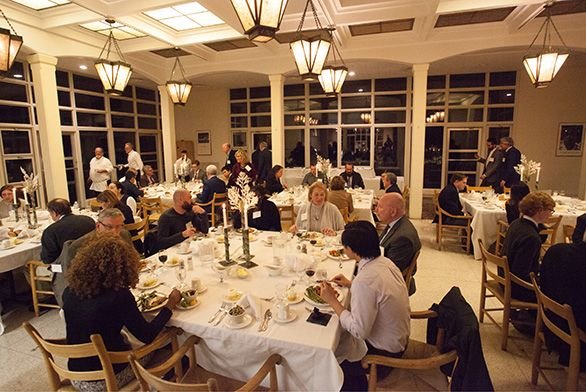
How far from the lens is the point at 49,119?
6.24m

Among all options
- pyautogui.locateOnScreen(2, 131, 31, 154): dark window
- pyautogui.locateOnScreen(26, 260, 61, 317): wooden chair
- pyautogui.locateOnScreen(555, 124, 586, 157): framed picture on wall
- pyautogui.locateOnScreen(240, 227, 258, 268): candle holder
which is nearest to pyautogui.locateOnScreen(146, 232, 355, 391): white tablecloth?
pyautogui.locateOnScreen(240, 227, 258, 268): candle holder

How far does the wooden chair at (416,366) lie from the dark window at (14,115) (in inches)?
351

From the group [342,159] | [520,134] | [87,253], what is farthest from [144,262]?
[520,134]

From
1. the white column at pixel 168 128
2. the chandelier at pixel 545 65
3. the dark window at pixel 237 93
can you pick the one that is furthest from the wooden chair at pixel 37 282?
the dark window at pixel 237 93

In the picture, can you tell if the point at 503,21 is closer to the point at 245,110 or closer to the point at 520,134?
the point at 520,134

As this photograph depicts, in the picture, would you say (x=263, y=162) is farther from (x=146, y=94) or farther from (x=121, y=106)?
(x=146, y=94)

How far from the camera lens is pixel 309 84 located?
11180 millimetres

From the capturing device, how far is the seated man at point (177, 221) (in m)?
3.58

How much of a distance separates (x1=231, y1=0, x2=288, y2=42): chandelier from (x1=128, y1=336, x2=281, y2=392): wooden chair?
2.00 m

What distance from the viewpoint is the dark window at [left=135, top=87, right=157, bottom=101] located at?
10938 mm

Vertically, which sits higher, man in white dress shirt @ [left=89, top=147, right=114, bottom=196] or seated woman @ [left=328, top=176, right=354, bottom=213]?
man in white dress shirt @ [left=89, top=147, right=114, bottom=196]

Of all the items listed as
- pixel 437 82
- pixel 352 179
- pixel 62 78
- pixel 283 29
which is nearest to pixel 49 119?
pixel 62 78

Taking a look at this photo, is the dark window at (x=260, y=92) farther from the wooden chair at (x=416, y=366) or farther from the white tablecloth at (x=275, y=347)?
the wooden chair at (x=416, y=366)

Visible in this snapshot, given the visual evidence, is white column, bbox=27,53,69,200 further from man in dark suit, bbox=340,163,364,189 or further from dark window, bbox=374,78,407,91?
dark window, bbox=374,78,407,91
